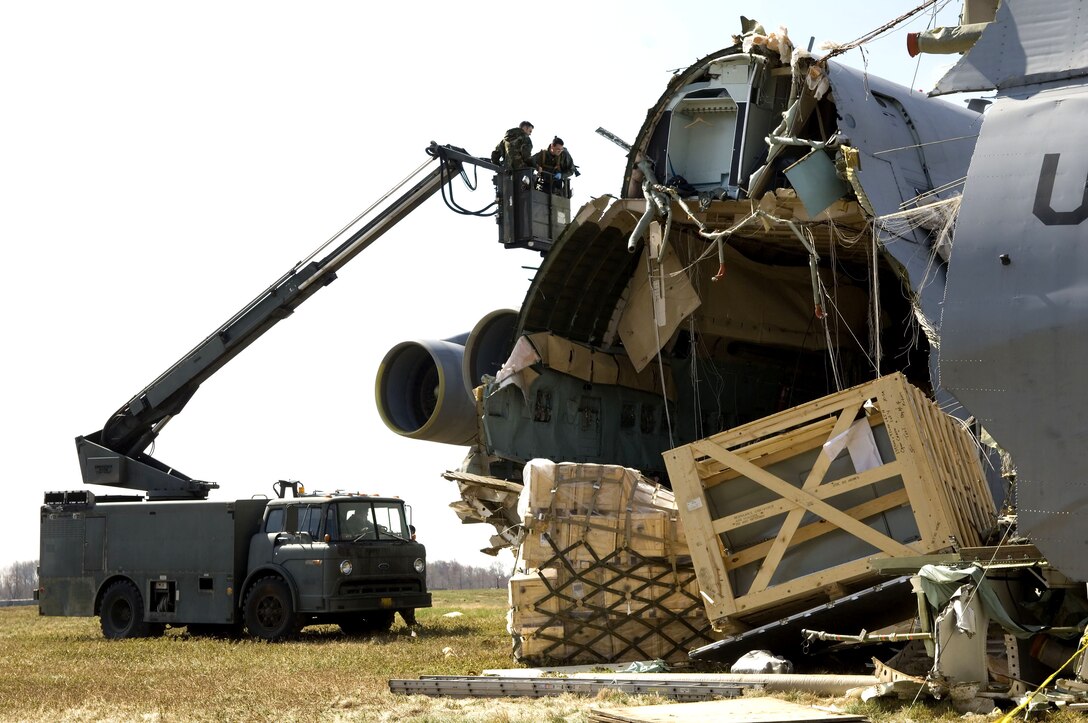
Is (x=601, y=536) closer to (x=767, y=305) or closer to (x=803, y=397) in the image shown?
(x=767, y=305)

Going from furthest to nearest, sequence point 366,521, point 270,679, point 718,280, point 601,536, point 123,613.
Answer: point 123,613 < point 366,521 < point 718,280 < point 601,536 < point 270,679

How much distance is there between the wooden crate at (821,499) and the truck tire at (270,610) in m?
7.56

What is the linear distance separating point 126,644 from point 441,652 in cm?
531

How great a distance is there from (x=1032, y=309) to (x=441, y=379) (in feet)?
32.8

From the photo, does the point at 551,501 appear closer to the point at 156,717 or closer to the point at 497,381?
the point at 497,381

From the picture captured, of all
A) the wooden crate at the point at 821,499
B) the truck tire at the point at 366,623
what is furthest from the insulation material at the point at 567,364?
the wooden crate at the point at 821,499

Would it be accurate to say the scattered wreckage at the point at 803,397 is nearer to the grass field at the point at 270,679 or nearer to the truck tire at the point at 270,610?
the grass field at the point at 270,679

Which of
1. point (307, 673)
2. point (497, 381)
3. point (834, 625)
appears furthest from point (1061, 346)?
point (497, 381)

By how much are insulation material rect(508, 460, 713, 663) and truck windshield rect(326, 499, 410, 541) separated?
5.40 m

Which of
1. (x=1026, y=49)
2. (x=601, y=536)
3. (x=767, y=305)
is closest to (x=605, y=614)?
(x=601, y=536)

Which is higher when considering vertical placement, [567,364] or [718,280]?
[718,280]

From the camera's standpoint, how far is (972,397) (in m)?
8.55

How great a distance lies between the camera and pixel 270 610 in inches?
699

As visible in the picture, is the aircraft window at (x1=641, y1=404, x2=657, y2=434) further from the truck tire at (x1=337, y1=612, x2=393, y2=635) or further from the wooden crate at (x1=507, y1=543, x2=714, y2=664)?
the wooden crate at (x1=507, y1=543, x2=714, y2=664)
